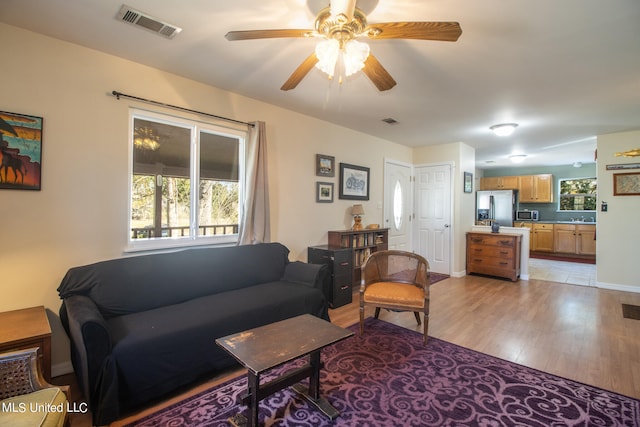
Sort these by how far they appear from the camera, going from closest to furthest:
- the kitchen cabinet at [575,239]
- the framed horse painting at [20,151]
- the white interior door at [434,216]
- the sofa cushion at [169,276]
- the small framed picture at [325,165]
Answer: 1. the framed horse painting at [20,151]
2. the sofa cushion at [169,276]
3. the small framed picture at [325,165]
4. the white interior door at [434,216]
5. the kitchen cabinet at [575,239]

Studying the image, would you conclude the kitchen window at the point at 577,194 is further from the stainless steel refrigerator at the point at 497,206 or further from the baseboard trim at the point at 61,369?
the baseboard trim at the point at 61,369

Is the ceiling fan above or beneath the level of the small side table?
above

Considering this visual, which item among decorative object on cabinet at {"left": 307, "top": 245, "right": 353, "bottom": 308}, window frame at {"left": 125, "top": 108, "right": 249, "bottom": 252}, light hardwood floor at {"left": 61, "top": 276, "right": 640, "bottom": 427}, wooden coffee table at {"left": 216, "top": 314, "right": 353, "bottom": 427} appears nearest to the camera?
wooden coffee table at {"left": 216, "top": 314, "right": 353, "bottom": 427}

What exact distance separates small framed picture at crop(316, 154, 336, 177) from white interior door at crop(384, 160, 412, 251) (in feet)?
4.73

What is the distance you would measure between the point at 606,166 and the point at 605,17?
12.9 feet

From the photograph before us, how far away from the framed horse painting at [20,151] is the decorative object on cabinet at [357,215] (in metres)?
3.50

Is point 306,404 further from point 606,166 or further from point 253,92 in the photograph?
point 606,166

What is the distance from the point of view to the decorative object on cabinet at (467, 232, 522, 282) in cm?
513

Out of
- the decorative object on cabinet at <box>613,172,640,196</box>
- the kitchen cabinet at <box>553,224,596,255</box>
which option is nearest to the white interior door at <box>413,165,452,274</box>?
the decorative object on cabinet at <box>613,172,640,196</box>

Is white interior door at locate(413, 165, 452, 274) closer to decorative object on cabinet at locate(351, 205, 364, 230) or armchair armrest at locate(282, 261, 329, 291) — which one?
decorative object on cabinet at locate(351, 205, 364, 230)

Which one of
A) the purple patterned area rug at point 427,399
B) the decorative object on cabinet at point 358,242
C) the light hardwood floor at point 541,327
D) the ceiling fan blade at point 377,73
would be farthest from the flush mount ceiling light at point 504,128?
the purple patterned area rug at point 427,399

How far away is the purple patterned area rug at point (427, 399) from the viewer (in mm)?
1788

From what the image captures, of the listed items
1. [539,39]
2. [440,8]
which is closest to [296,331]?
[440,8]

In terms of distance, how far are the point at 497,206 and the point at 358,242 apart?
571 cm
